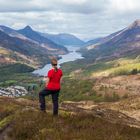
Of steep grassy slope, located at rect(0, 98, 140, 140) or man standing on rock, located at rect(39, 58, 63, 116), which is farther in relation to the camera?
man standing on rock, located at rect(39, 58, 63, 116)

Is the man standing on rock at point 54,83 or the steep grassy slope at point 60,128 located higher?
the man standing on rock at point 54,83

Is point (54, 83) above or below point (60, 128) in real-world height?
above

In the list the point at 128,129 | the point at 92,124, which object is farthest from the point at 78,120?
the point at 128,129

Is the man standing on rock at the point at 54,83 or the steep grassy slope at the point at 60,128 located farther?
the man standing on rock at the point at 54,83

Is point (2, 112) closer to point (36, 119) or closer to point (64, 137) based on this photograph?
point (36, 119)

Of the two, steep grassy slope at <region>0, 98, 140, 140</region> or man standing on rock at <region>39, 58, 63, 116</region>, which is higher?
man standing on rock at <region>39, 58, 63, 116</region>

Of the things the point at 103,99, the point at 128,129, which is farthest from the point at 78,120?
the point at 103,99

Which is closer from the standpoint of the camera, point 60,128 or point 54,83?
point 60,128

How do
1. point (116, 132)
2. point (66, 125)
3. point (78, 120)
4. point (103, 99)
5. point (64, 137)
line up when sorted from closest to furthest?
point (64, 137) < point (116, 132) < point (66, 125) < point (78, 120) < point (103, 99)

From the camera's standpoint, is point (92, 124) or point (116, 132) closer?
point (116, 132)

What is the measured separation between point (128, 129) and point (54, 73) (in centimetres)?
597

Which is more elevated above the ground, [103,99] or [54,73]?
[54,73]

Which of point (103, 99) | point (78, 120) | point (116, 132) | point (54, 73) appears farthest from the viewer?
point (103, 99)

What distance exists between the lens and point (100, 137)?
1767 centimetres
